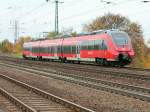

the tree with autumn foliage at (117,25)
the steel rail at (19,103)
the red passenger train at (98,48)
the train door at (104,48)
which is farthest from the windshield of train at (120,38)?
the tree with autumn foliage at (117,25)

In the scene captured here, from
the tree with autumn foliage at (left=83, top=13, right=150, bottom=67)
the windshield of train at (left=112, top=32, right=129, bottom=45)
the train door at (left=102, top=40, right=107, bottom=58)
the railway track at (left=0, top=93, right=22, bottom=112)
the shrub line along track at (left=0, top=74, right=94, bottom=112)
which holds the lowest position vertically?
the railway track at (left=0, top=93, right=22, bottom=112)


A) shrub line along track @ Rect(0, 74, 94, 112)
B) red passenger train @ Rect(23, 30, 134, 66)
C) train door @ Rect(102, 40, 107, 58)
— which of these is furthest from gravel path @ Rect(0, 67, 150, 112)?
train door @ Rect(102, 40, 107, 58)

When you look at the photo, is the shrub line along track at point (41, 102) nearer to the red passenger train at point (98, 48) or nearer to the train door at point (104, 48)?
the red passenger train at point (98, 48)

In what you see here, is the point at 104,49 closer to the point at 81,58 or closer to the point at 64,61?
the point at 81,58

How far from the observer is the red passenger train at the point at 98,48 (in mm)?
36000

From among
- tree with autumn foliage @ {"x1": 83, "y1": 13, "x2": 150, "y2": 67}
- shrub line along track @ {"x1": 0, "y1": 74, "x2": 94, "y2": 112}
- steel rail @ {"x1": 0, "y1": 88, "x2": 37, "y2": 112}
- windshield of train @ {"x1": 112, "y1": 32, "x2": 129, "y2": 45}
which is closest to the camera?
steel rail @ {"x1": 0, "y1": 88, "x2": 37, "y2": 112}

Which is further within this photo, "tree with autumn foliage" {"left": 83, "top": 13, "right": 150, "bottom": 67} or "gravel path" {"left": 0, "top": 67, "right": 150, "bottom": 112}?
"tree with autumn foliage" {"left": 83, "top": 13, "right": 150, "bottom": 67}

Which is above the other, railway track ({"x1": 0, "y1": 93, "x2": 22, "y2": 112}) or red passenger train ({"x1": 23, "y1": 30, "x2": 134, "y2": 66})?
red passenger train ({"x1": 23, "y1": 30, "x2": 134, "y2": 66})

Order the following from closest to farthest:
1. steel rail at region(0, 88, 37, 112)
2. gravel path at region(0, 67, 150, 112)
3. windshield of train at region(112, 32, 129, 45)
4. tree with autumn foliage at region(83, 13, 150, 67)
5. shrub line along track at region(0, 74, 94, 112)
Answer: steel rail at region(0, 88, 37, 112) → shrub line along track at region(0, 74, 94, 112) → gravel path at region(0, 67, 150, 112) → windshield of train at region(112, 32, 129, 45) → tree with autumn foliage at region(83, 13, 150, 67)

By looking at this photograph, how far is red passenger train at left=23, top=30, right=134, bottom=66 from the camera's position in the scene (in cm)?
3600

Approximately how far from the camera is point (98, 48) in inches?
1497

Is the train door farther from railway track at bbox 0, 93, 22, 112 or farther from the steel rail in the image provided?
railway track at bbox 0, 93, 22, 112

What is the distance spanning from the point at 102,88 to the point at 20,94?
3.93m

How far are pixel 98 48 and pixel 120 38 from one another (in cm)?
240
